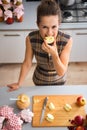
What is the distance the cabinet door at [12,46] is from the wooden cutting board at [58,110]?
1149mm

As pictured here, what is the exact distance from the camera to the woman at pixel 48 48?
141 cm

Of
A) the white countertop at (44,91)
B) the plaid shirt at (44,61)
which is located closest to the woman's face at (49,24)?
the plaid shirt at (44,61)

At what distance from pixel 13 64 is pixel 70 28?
80 cm

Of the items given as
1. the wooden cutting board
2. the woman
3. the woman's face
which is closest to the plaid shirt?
the woman

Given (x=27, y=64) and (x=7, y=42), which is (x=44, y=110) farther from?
(x=7, y=42)

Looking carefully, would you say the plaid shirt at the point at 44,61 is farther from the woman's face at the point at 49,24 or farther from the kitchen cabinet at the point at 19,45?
the kitchen cabinet at the point at 19,45

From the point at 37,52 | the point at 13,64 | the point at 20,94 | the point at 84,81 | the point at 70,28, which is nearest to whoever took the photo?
the point at 20,94

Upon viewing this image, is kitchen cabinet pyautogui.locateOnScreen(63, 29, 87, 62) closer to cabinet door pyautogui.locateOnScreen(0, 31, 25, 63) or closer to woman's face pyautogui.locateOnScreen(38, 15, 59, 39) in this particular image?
cabinet door pyautogui.locateOnScreen(0, 31, 25, 63)

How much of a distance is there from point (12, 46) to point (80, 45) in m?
0.68

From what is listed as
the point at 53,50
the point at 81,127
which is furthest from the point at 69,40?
the point at 81,127

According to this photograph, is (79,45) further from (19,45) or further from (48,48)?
(48,48)

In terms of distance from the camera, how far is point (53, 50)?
1421 mm

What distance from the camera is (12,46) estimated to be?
2574mm

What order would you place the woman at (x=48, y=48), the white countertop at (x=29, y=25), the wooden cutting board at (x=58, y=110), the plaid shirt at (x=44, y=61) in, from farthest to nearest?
the white countertop at (x=29, y=25) → the plaid shirt at (x=44, y=61) → the woman at (x=48, y=48) → the wooden cutting board at (x=58, y=110)
